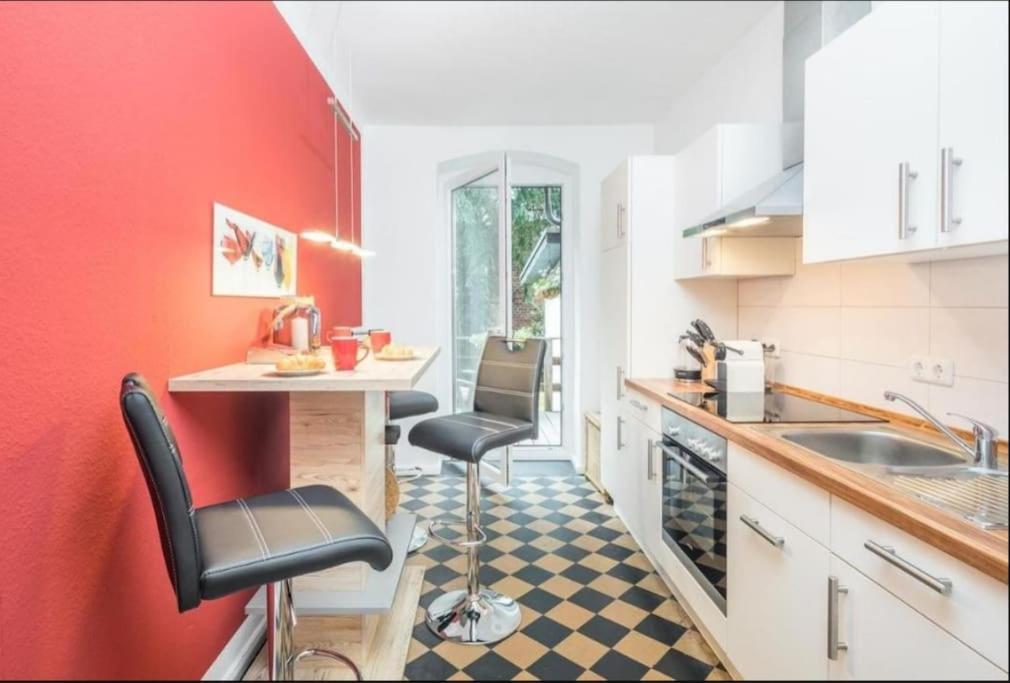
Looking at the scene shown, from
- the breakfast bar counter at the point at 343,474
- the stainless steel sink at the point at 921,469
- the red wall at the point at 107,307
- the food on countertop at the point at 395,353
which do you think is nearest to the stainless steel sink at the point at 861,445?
the stainless steel sink at the point at 921,469

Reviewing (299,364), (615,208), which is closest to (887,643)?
Answer: (299,364)

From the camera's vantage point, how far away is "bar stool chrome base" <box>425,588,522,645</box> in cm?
195

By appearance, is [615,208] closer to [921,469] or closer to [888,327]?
[888,327]

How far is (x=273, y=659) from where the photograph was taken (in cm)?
126

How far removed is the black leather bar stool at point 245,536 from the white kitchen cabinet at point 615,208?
6.92ft

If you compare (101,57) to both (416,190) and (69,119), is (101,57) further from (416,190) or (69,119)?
(416,190)

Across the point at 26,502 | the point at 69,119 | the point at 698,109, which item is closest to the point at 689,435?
the point at 26,502

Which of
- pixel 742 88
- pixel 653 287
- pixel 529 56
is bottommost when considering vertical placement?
pixel 653 287

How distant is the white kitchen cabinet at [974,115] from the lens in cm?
94

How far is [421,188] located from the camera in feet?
13.1

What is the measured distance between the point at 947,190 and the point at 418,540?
246 centimetres

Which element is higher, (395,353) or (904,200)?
(904,200)

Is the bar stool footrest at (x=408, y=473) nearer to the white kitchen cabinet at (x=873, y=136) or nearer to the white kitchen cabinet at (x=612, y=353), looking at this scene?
the white kitchen cabinet at (x=612, y=353)

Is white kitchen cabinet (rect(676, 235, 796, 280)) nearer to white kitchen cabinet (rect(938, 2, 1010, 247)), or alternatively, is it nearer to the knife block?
the knife block
